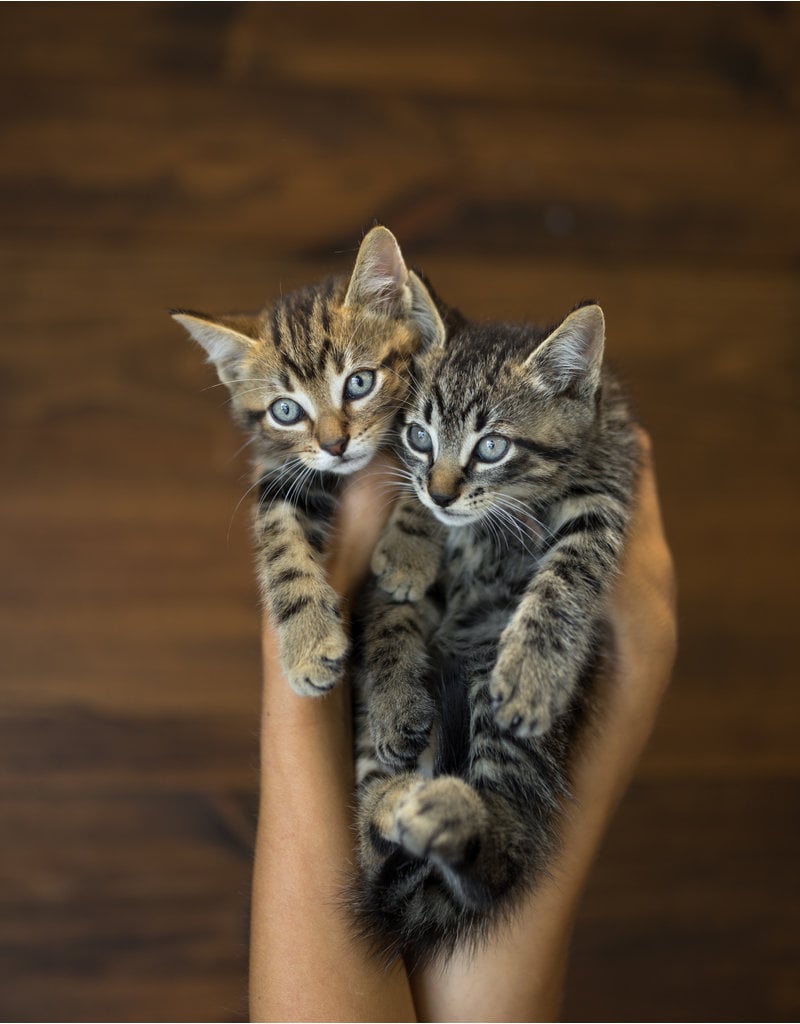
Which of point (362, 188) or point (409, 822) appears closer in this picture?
point (409, 822)

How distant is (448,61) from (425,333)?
1.35 m

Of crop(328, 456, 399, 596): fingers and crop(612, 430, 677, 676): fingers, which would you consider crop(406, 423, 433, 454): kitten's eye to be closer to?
crop(328, 456, 399, 596): fingers

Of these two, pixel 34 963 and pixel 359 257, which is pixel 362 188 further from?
pixel 34 963

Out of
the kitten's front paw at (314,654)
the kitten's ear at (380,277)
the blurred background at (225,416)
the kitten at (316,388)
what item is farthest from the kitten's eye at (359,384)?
the blurred background at (225,416)

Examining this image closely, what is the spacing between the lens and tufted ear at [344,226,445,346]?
1.27 m

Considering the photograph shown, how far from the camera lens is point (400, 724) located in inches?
45.8

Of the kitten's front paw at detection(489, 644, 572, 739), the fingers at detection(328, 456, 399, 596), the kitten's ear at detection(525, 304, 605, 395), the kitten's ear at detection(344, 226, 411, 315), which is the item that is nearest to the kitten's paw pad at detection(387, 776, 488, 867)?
the kitten's front paw at detection(489, 644, 572, 739)

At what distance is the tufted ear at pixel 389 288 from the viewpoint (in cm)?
127

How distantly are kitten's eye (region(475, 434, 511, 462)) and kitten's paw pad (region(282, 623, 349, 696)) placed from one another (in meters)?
0.30

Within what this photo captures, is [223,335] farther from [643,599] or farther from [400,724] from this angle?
[643,599]

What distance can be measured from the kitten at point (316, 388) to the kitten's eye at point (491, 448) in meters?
0.15

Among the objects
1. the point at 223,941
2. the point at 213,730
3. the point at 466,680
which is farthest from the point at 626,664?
the point at 223,941

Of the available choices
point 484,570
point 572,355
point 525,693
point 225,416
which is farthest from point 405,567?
point 225,416

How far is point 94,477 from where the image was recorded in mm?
2301
